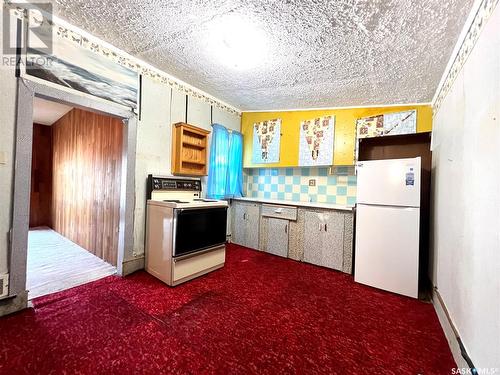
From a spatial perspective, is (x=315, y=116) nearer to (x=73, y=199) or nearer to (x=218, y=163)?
(x=218, y=163)

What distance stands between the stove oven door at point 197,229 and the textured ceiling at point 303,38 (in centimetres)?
163

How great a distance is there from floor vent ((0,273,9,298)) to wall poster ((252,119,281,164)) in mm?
3130

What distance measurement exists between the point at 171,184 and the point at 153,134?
64 centimetres

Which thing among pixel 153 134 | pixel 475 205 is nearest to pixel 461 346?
pixel 475 205

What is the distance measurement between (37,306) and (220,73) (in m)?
2.83

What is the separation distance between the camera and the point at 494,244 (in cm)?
98

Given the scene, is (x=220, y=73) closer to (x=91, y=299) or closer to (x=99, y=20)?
(x=99, y=20)

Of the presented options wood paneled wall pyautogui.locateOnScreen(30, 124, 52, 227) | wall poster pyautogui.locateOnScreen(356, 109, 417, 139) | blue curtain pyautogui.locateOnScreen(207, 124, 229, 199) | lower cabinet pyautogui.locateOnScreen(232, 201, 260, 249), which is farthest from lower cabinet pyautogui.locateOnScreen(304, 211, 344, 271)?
wood paneled wall pyautogui.locateOnScreen(30, 124, 52, 227)

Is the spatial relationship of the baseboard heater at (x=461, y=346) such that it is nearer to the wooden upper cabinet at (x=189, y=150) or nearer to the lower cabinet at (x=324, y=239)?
the lower cabinet at (x=324, y=239)

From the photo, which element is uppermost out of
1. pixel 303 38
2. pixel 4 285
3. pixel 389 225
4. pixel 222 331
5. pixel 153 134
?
pixel 303 38

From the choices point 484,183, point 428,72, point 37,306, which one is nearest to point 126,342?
point 37,306

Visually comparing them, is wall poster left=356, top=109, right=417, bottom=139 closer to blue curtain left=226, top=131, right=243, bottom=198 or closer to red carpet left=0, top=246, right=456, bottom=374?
blue curtain left=226, top=131, right=243, bottom=198

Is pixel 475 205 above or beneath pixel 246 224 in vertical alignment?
Result: above

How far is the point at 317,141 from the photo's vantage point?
10.8 ft
